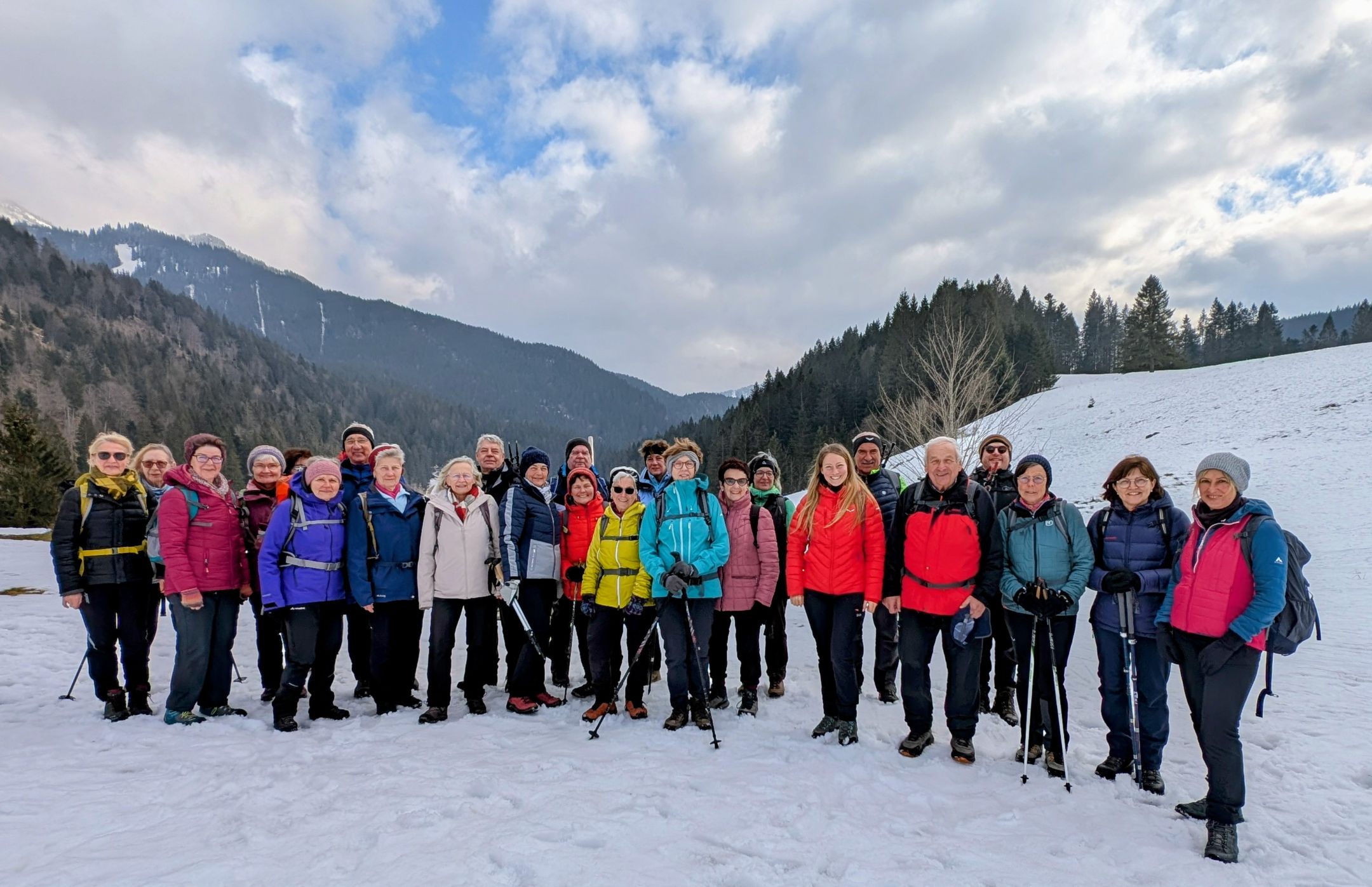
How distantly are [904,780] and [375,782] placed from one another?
11.4 feet

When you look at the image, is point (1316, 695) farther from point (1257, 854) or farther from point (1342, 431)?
point (1342, 431)

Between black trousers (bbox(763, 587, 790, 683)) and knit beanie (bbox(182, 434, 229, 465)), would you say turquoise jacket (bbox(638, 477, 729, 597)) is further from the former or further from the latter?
knit beanie (bbox(182, 434, 229, 465))

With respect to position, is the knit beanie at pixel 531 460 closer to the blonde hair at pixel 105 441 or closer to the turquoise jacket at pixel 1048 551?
the blonde hair at pixel 105 441

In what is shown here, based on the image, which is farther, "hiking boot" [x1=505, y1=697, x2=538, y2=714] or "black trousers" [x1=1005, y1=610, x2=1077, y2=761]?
"hiking boot" [x1=505, y1=697, x2=538, y2=714]

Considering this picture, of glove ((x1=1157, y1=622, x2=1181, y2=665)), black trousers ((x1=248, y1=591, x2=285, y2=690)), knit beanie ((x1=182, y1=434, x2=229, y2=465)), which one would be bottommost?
black trousers ((x1=248, y1=591, x2=285, y2=690))

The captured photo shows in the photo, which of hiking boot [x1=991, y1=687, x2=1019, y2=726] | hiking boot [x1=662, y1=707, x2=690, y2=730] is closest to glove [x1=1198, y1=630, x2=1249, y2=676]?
hiking boot [x1=991, y1=687, x2=1019, y2=726]

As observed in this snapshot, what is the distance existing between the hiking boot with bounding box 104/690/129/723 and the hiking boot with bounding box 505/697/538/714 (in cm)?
297

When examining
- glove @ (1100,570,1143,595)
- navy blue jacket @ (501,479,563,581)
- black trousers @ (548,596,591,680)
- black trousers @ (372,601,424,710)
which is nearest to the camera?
glove @ (1100,570,1143,595)

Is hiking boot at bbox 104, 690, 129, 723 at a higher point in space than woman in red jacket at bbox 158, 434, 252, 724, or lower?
lower

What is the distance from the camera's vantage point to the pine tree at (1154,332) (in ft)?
158

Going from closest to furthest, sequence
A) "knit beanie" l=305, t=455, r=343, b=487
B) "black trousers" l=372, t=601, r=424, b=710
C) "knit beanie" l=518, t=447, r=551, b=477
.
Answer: "knit beanie" l=305, t=455, r=343, b=487, "black trousers" l=372, t=601, r=424, b=710, "knit beanie" l=518, t=447, r=551, b=477

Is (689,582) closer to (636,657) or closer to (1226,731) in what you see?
(636,657)

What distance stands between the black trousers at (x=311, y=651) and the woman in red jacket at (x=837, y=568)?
384 centimetres

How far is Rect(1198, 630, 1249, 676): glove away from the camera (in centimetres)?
348
